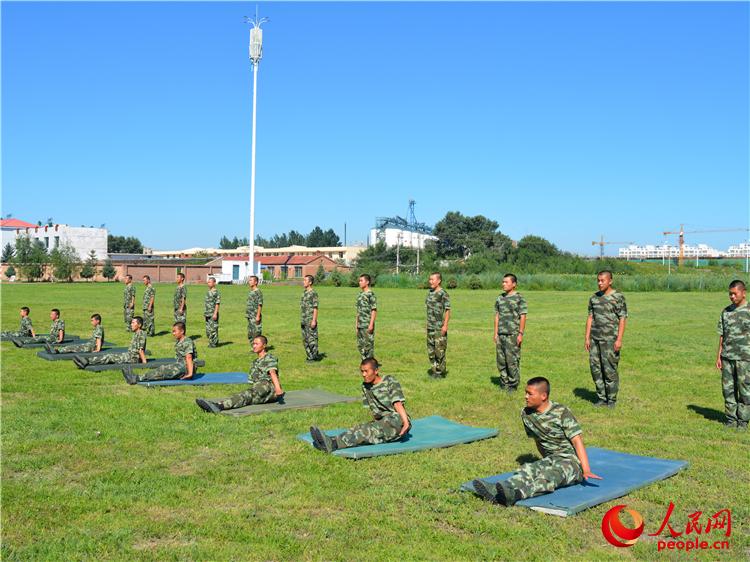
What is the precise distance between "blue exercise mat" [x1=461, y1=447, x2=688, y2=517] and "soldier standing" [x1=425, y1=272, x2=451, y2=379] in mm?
5729

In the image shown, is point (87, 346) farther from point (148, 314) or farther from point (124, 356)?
point (148, 314)

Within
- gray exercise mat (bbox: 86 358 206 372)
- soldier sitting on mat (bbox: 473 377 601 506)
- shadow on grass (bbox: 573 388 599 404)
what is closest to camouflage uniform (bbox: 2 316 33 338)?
gray exercise mat (bbox: 86 358 206 372)

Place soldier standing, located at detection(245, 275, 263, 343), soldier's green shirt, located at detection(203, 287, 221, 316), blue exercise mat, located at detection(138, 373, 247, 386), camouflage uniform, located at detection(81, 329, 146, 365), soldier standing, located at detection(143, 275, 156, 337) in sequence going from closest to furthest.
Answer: blue exercise mat, located at detection(138, 373, 247, 386)
camouflage uniform, located at detection(81, 329, 146, 365)
soldier standing, located at detection(245, 275, 263, 343)
soldier's green shirt, located at detection(203, 287, 221, 316)
soldier standing, located at detection(143, 275, 156, 337)

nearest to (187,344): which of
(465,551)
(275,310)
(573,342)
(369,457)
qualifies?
(369,457)

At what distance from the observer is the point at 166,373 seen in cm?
1411

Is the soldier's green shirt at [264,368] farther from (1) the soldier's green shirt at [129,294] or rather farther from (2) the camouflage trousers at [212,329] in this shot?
(1) the soldier's green shirt at [129,294]

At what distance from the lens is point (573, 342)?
74.0 feet

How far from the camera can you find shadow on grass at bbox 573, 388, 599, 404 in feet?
42.6

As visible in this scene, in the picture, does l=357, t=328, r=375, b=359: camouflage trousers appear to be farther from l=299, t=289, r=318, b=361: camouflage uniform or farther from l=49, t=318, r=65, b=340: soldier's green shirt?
l=49, t=318, r=65, b=340: soldier's green shirt

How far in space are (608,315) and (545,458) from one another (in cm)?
535

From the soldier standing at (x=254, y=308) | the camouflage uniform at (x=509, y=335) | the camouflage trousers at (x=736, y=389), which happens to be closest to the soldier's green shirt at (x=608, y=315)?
the camouflage uniform at (x=509, y=335)

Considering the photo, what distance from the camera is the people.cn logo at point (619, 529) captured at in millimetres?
6185

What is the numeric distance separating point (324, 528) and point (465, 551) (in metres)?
1.32

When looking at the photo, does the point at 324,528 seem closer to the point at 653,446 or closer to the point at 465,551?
the point at 465,551
